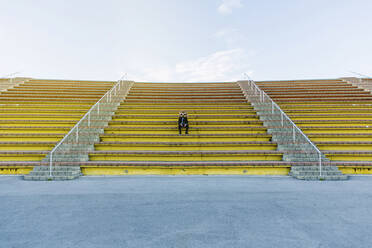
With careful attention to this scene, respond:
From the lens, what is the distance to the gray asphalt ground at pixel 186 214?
2516mm

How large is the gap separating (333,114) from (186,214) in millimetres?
8396

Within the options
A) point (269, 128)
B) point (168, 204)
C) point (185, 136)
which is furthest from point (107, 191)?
point (269, 128)

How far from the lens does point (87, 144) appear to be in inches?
277

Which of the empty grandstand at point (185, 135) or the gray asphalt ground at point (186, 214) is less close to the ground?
the empty grandstand at point (185, 135)

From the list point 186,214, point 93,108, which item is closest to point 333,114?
point 186,214

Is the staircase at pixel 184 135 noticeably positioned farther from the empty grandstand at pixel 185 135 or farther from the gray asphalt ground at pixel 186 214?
the gray asphalt ground at pixel 186 214

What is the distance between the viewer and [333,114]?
28.6 feet

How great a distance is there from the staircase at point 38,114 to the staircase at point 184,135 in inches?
71.7

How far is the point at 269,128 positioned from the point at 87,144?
6.50 metres

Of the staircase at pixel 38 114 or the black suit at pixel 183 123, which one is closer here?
the staircase at pixel 38 114

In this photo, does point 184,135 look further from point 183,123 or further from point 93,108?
point 93,108

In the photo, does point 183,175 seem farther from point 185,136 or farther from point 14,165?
point 14,165

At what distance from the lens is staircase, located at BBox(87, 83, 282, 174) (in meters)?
6.59

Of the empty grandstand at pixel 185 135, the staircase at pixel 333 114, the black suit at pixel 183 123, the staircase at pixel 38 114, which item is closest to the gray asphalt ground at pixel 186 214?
the empty grandstand at pixel 185 135
